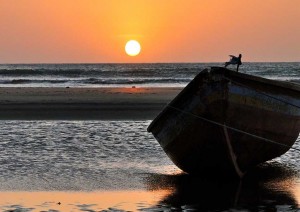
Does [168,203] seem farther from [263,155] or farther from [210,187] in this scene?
[263,155]

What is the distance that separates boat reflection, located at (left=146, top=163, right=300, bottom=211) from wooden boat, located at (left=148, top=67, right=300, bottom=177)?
286mm

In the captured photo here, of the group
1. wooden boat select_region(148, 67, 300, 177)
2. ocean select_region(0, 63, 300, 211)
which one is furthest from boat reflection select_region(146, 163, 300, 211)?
wooden boat select_region(148, 67, 300, 177)

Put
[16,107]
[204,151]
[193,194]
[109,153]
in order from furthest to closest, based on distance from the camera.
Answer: [16,107] < [109,153] < [204,151] < [193,194]

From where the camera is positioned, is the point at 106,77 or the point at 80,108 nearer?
the point at 80,108

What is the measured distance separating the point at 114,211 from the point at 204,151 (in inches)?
101

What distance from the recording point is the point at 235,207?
8.64m

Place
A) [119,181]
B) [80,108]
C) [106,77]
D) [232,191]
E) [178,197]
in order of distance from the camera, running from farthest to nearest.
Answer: [106,77] < [80,108] < [119,181] < [232,191] < [178,197]

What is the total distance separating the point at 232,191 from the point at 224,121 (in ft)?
3.74

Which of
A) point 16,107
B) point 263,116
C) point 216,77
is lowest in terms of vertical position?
point 16,107

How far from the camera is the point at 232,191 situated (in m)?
9.70

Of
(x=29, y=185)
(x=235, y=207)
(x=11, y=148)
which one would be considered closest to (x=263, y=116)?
(x=235, y=207)

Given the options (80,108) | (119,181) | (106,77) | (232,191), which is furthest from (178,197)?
(106,77)

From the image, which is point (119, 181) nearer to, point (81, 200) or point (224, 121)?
point (81, 200)

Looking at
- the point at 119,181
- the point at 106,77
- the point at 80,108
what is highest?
the point at 119,181
